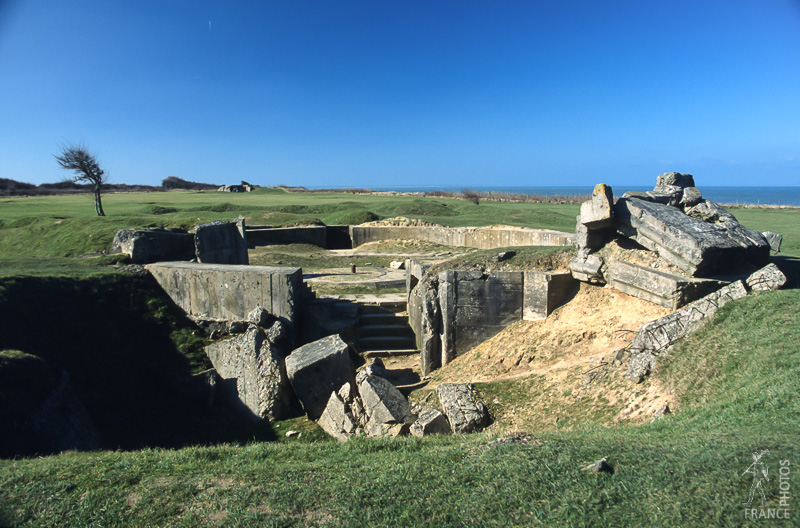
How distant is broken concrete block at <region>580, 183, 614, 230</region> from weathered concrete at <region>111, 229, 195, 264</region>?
12.2 m

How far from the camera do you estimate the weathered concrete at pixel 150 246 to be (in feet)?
46.7

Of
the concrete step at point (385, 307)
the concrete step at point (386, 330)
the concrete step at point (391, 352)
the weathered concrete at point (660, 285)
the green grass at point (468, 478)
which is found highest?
the weathered concrete at point (660, 285)

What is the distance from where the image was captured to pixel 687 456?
3.94 meters

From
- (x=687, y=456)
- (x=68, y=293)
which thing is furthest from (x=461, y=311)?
(x=68, y=293)

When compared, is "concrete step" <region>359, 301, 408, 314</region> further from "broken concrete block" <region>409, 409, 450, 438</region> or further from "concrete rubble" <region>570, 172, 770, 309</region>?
"broken concrete block" <region>409, 409, 450, 438</region>

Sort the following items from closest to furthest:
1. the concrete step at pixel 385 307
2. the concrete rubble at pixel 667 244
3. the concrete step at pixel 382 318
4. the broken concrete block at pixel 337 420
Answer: the concrete rubble at pixel 667 244
the broken concrete block at pixel 337 420
the concrete step at pixel 382 318
the concrete step at pixel 385 307

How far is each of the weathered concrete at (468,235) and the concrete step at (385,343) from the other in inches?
Result: 250

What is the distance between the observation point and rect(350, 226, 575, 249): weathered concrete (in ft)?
55.1

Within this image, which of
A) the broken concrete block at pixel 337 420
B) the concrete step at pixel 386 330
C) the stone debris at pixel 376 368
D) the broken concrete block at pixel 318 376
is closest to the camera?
the broken concrete block at pixel 337 420

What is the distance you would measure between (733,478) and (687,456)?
46 cm

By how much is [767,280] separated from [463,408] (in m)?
4.85

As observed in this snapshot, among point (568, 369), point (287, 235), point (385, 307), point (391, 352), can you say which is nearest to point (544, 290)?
point (568, 369)

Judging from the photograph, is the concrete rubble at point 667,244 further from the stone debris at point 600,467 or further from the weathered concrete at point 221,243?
the weathered concrete at point 221,243

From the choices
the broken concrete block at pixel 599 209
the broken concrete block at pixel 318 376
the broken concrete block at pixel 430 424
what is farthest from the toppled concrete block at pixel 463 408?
the broken concrete block at pixel 599 209
